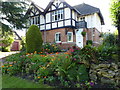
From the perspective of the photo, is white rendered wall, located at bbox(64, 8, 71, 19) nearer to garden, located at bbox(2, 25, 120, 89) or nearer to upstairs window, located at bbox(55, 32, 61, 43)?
upstairs window, located at bbox(55, 32, 61, 43)

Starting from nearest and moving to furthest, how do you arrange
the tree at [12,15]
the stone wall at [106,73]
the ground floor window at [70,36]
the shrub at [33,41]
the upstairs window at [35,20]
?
the stone wall at [106,73] → the shrub at [33,41] → the tree at [12,15] → the ground floor window at [70,36] → the upstairs window at [35,20]

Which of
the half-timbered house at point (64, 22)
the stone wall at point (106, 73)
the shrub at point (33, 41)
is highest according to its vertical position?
the half-timbered house at point (64, 22)

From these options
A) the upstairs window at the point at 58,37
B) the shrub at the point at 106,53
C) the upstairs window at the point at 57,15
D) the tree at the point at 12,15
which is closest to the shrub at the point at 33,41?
the shrub at the point at 106,53

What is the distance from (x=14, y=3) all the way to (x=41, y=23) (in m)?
5.28

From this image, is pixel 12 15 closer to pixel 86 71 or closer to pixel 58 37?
pixel 58 37

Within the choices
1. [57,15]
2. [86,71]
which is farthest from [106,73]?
[57,15]

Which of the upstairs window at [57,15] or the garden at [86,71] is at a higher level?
the upstairs window at [57,15]

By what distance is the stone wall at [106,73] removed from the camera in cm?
348

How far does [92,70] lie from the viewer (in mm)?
3873

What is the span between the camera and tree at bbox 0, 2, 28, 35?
1229cm

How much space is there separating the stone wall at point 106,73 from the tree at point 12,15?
12.3 metres

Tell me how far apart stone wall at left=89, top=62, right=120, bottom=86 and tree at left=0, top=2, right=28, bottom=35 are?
1226cm

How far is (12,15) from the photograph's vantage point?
13406 millimetres

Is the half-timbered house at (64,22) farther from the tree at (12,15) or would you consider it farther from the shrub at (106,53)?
the shrub at (106,53)
